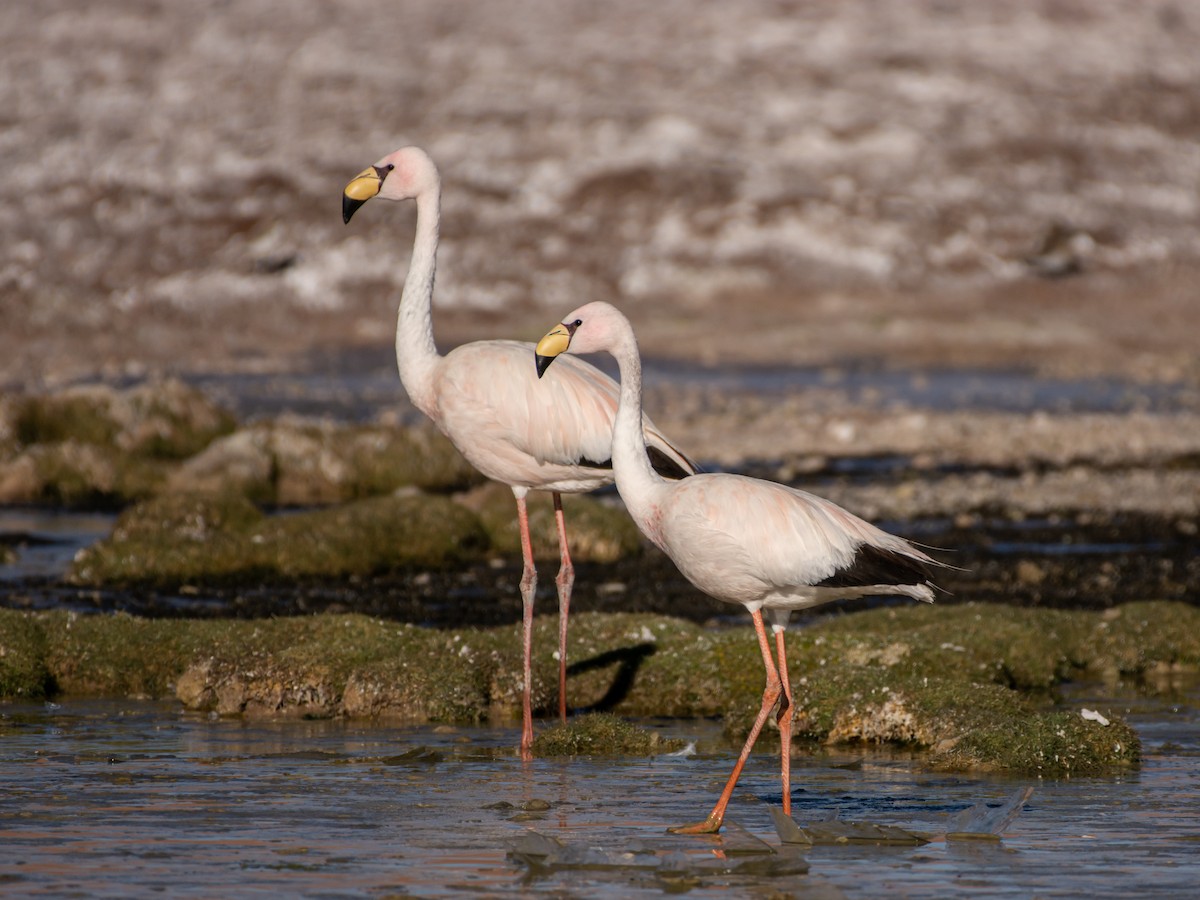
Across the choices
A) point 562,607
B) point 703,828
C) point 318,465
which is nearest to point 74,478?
point 318,465

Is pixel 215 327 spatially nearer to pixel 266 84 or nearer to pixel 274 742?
pixel 266 84

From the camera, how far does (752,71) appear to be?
280 feet

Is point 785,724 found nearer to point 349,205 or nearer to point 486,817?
point 486,817

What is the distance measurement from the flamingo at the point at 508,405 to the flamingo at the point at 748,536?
Answer: 5.19ft

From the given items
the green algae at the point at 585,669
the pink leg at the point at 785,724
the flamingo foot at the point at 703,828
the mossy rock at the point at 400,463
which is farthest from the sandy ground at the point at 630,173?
the flamingo foot at the point at 703,828

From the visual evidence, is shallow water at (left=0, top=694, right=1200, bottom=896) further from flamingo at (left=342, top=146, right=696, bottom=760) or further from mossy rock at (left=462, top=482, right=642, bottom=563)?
mossy rock at (left=462, top=482, right=642, bottom=563)

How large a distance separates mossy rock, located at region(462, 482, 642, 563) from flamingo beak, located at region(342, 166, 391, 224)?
24.2 ft

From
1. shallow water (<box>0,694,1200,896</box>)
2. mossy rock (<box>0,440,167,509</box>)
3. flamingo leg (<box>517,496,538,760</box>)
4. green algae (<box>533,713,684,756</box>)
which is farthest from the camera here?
mossy rock (<box>0,440,167,509</box>)

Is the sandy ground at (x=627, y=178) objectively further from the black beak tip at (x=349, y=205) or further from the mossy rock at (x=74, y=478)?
the black beak tip at (x=349, y=205)

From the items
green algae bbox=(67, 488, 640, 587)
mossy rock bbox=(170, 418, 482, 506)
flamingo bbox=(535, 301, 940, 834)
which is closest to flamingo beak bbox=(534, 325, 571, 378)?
flamingo bbox=(535, 301, 940, 834)

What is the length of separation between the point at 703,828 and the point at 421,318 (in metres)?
5.66

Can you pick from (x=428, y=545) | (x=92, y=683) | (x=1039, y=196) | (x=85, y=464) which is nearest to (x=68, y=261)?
(x=1039, y=196)

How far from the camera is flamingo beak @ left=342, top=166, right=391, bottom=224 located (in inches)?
548

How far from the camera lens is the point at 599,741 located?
12.4 m
